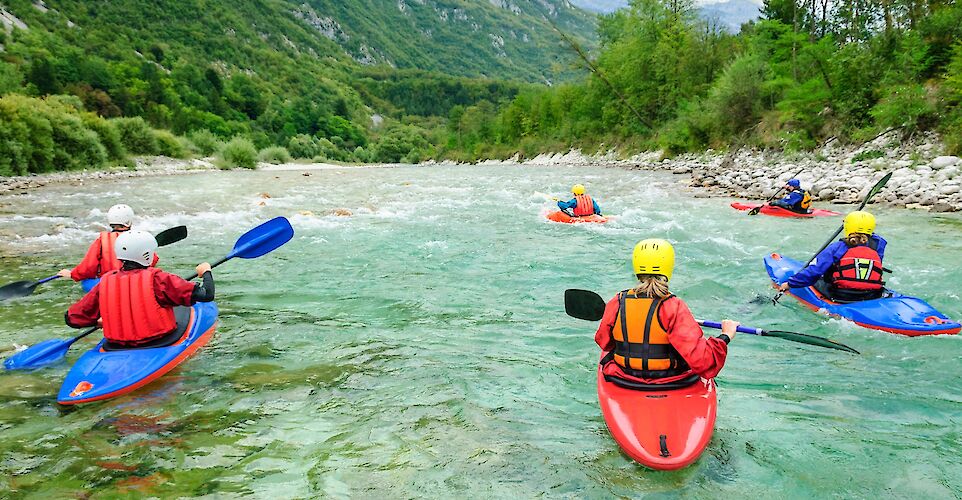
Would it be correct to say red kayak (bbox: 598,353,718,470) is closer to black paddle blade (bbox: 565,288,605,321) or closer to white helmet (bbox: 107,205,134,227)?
black paddle blade (bbox: 565,288,605,321)

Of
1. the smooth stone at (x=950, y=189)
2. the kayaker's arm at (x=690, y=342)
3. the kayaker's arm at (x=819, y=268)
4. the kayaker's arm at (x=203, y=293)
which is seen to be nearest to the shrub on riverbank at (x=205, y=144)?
the kayaker's arm at (x=203, y=293)

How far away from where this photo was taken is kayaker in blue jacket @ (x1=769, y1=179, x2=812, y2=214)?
10984mm

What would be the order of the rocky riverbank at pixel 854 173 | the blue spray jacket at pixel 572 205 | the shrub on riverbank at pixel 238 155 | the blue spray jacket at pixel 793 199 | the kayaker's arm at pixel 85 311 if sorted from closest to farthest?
the kayaker's arm at pixel 85 311, the blue spray jacket at pixel 793 199, the blue spray jacket at pixel 572 205, the rocky riverbank at pixel 854 173, the shrub on riverbank at pixel 238 155

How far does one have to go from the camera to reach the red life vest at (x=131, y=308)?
3.99 metres

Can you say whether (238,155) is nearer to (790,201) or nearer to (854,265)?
(790,201)

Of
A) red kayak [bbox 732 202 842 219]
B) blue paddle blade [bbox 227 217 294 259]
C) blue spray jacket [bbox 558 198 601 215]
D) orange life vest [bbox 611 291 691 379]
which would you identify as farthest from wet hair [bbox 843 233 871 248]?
red kayak [bbox 732 202 842 219]

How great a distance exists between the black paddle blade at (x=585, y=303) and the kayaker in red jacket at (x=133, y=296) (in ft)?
8.26

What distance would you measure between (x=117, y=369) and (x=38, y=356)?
3.08ft

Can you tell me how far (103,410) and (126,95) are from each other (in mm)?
54260

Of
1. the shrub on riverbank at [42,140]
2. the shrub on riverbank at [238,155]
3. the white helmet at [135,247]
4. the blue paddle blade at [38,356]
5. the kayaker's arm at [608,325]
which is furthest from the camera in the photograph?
the shrub on riverbank at [238,155]

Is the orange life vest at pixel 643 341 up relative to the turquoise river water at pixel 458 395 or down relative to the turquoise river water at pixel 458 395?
up

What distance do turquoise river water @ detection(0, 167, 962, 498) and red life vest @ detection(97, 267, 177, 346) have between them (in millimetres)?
400

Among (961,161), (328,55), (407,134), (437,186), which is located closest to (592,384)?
(961,161)

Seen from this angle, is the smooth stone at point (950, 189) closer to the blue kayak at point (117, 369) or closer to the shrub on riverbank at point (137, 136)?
the blue kayak at point (117, 369)
